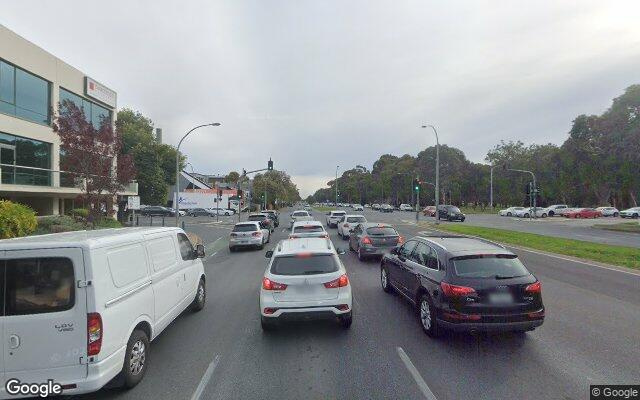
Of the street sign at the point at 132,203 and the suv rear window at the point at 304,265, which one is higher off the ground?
the street sign at the point at 132,203

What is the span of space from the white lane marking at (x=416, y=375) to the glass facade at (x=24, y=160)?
69.1ft

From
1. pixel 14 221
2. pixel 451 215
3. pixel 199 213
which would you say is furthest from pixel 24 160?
pixel 199 213

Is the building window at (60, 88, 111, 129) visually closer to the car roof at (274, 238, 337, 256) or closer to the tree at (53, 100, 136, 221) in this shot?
the tree at (53, 100, 136, 221)

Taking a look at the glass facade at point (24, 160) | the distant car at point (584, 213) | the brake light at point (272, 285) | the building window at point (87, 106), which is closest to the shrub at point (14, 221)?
the glass facade at point (24, 160)

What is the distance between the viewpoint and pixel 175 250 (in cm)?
668

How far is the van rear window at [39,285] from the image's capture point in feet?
12.5

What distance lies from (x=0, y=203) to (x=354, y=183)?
124343 mm

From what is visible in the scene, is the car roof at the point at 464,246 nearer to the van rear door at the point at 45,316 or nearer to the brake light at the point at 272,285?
the brake light at the point at 272,285

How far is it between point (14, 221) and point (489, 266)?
1463 centimetres

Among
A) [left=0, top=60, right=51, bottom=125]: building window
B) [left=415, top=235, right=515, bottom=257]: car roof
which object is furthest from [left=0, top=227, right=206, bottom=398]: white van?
[left=0, top=60, right=51, bottom=125]: building window

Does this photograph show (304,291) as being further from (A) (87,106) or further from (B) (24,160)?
(A) (87,106)

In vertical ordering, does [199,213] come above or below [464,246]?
below

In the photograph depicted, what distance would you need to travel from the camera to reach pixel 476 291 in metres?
5.43

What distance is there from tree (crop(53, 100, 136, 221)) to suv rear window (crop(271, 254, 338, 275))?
9.83 metres
